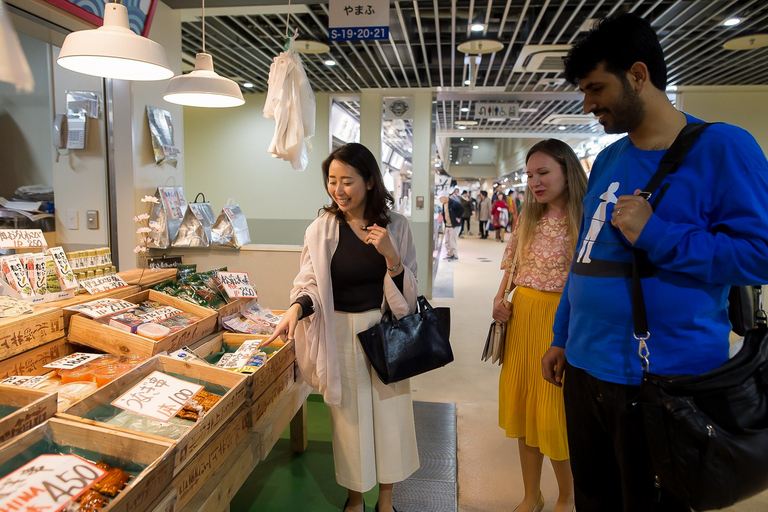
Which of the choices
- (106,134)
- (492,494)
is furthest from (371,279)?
(106,134)

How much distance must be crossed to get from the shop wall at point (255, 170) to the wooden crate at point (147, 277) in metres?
5.17

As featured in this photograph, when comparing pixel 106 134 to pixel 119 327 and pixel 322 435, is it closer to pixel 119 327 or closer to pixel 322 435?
pixel 119 327

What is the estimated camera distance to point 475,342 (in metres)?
5.32

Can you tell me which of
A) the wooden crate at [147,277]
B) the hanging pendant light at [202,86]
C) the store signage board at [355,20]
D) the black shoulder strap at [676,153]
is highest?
the store signage board at [355,20]

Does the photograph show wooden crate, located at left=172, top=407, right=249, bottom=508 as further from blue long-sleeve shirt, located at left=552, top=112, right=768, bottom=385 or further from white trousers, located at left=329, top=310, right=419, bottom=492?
blue long-sleeve shirt, located at left=552, top=112, right=768, bottom=385

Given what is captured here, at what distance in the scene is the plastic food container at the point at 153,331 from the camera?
198 centimetres

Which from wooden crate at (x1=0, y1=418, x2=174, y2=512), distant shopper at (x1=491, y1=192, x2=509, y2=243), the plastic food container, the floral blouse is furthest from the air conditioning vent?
distant shopper at (x1=491, y1=192, x2=509, y2=243)

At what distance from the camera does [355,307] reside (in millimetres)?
2064

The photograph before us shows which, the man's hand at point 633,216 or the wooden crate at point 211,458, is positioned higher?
the man's hand at point 633,216

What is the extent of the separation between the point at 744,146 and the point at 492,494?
2.11 m

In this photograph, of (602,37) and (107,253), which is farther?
(107,253)

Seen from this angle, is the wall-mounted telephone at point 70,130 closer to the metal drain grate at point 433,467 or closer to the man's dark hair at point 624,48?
the metal drain grate at point 433,467

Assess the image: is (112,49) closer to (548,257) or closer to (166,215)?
(548,257)

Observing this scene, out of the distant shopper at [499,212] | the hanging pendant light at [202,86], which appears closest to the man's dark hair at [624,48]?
the hanging pendant light at [202,86]
